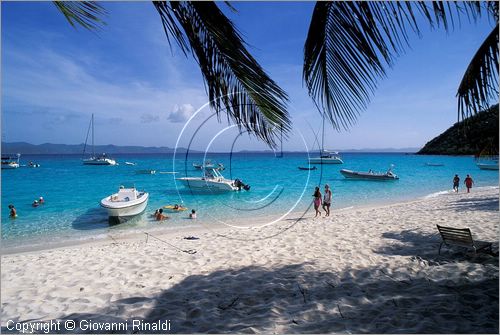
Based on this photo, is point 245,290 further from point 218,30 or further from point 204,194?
point 204,194

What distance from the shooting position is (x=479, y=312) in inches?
144

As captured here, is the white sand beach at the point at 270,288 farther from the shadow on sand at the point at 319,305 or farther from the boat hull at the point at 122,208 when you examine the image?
the boat hull at the point at 122,208

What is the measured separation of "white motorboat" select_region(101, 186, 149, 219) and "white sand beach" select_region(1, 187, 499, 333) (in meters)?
5.75

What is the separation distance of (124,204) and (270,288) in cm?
1113

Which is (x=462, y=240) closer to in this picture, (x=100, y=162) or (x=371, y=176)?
(x=371, y=176)

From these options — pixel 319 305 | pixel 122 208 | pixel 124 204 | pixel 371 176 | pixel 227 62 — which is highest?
pixel 227 62

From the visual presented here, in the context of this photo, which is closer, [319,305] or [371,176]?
[319,305]

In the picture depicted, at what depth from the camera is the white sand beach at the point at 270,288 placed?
371 centimetres

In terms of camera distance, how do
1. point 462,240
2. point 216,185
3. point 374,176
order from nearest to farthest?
1. point 462,240
2. point 216,185
3. point 374,176

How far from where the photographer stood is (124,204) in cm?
1389

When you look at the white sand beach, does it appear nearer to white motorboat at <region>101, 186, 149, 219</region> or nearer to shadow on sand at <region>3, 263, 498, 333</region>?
shadow on sand at <region>3, 263, 498, 333</region>

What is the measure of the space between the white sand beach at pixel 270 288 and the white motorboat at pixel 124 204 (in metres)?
5.75

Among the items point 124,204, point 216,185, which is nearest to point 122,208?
point 124,204

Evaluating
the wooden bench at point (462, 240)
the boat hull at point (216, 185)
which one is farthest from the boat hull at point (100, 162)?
the wooden bench at point (462, 240)
